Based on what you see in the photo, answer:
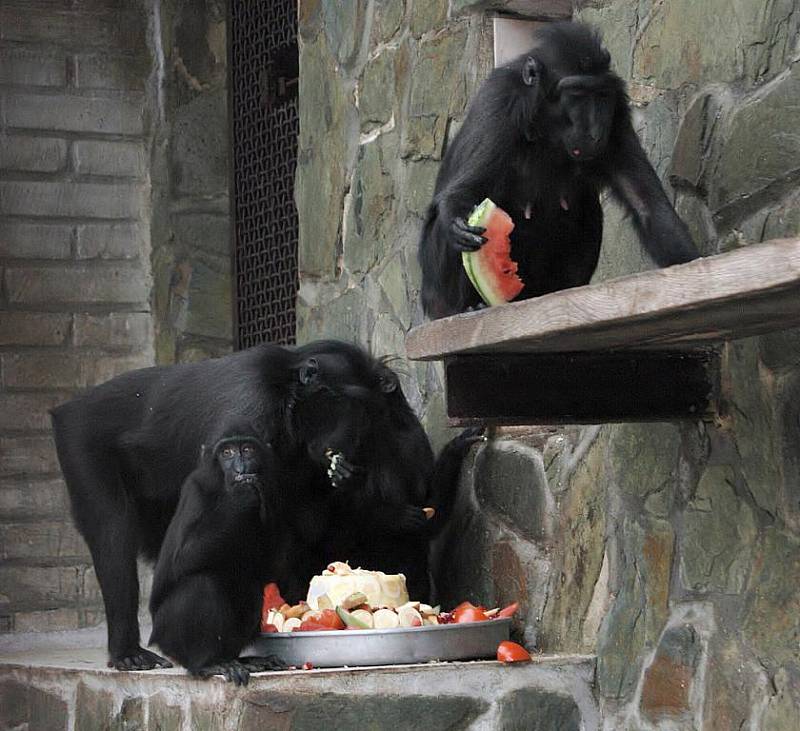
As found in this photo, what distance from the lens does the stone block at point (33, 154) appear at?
7742mm

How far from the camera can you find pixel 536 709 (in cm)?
436

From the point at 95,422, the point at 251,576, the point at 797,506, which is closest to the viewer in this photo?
the point at 797,506

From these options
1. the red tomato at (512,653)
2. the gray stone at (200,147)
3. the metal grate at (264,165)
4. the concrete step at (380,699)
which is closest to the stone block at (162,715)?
the concrete step at (380,699)

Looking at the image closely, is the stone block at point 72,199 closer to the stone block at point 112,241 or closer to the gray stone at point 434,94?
the stone block at point 112,241

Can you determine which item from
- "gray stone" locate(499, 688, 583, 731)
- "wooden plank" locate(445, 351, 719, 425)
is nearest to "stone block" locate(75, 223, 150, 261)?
"gray stone" locate(499, 688, 583, 731)

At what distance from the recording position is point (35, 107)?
7785 millimetres

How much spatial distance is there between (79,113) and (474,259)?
4.67m

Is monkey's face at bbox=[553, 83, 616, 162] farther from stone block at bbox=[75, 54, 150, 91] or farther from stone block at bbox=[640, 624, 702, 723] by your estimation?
stone block at bbox=[75, 54, 150, 91]

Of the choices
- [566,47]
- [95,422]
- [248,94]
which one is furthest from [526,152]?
[248,94]

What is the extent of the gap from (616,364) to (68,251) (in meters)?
4.75

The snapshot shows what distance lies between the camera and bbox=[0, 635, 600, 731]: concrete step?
4.14m

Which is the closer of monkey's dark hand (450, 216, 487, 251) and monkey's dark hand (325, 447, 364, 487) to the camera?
monkey's dark hand (450, 216, 487, 251)

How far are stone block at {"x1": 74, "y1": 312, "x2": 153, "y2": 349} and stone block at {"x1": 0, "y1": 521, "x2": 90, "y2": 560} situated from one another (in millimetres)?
954

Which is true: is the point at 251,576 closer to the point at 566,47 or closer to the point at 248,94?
the point at 566,47
